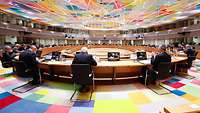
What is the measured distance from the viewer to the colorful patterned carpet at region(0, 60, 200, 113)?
10.2 ft

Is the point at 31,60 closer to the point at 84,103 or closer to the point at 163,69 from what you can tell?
the point at 84,103

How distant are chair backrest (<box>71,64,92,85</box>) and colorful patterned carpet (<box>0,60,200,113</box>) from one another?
484mm

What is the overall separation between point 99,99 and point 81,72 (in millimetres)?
791

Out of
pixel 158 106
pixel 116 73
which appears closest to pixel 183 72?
pixel 116 73

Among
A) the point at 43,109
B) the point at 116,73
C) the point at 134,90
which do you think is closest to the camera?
the point at 43,109

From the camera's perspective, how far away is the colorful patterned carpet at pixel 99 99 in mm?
3094

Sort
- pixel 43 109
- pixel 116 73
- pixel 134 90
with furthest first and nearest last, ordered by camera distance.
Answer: pixel 116 73 → pixel 134 90 → pixel 43 109


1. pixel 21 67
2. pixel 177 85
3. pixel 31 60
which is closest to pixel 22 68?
pixel 21 67

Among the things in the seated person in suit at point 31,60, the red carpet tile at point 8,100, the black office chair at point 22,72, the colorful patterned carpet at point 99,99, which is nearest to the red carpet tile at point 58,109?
the colorful patterned carpet at point 99,99

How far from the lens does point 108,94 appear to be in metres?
3.91

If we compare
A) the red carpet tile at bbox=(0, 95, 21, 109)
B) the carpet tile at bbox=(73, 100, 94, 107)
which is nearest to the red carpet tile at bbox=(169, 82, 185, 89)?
the carpet tile at bbox=(73, 100, 94, 107)

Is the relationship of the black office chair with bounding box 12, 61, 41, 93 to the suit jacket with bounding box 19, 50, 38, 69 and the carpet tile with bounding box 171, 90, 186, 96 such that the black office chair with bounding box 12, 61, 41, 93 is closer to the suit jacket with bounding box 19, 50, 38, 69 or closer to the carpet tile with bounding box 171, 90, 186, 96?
the suit jacket with bounding box 19, 50, 38, 69

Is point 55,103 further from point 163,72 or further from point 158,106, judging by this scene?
point 163,72

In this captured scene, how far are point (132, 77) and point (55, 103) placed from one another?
269 centimetres
